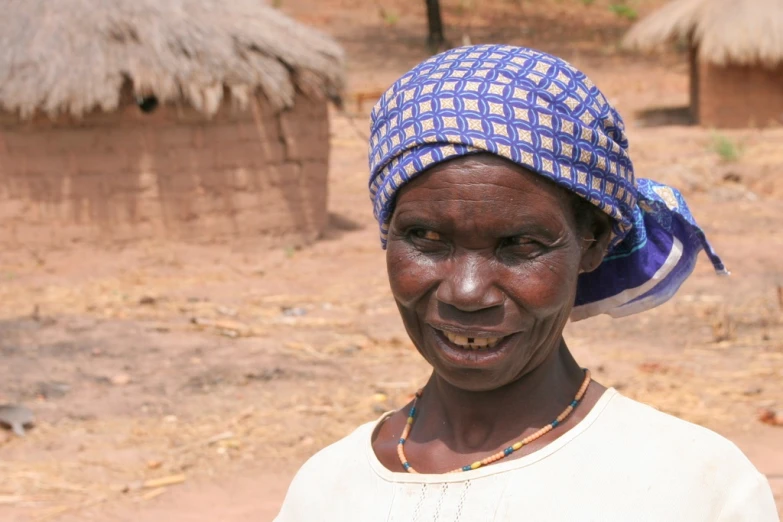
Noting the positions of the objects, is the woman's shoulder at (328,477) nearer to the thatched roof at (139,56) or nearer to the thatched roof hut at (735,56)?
the thatched roof at (139,56)

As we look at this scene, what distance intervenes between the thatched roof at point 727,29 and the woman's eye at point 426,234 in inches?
496

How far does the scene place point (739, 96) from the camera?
13727 mm

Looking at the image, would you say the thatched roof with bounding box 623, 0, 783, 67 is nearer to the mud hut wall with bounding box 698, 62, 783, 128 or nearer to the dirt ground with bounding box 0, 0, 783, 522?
the mud hut wall with bounding box 698, 62, 783, 128

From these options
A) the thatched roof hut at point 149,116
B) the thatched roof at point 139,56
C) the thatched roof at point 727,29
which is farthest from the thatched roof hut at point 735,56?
the thatched roof at point 139,56

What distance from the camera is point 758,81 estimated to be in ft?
44.8

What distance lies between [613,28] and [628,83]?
196 inches

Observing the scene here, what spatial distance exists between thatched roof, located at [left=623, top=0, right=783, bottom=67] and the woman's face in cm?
1256

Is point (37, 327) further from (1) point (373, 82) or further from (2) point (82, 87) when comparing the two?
(1) point (373, 82)

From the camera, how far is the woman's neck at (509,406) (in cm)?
155

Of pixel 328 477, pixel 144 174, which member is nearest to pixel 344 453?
pixel 328 477

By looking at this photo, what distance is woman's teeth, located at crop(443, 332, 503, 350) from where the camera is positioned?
56.9 inches

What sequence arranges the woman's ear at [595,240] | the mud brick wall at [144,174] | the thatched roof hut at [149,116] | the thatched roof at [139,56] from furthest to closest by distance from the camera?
1. the mud brick wall at [144,174]
2. the thatched roof hut at [149,116]
3. the thatched roof at [139,56]
4. the woman's ear at [595,240]

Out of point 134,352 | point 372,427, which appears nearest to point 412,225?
point 372,427

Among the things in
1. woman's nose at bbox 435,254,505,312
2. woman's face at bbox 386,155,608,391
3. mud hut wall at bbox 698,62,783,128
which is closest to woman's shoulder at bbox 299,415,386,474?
woman's face at bbox 386,155,608,391
